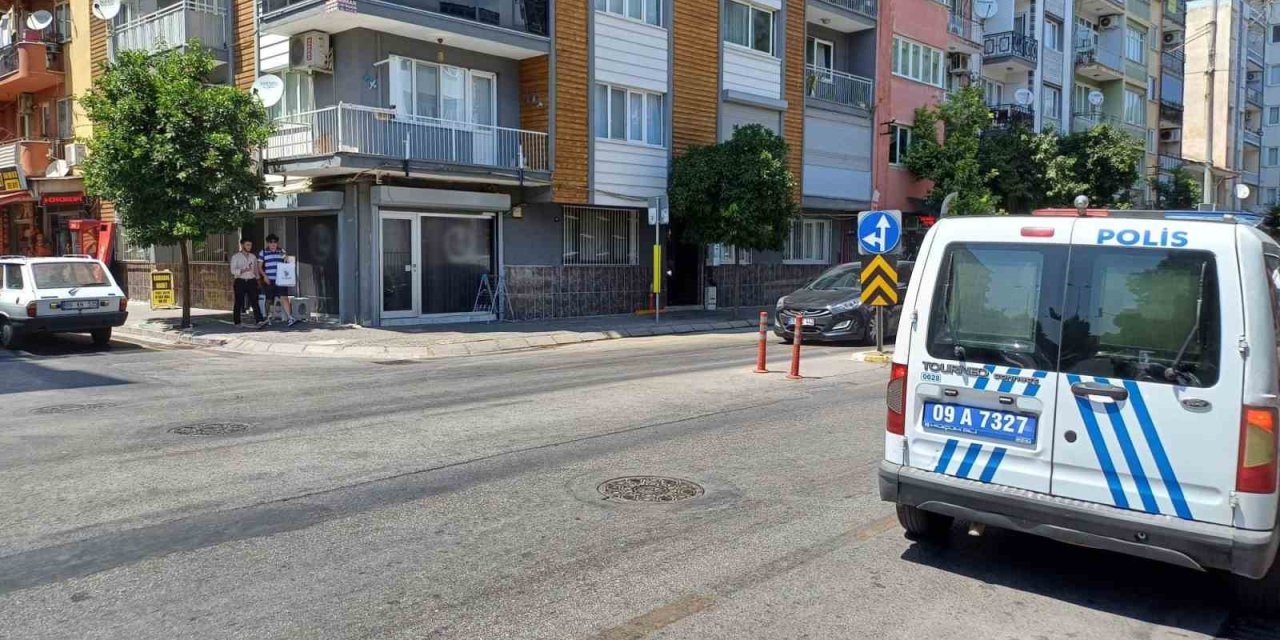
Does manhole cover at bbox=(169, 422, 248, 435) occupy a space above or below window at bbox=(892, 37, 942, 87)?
below

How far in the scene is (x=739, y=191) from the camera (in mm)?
22516

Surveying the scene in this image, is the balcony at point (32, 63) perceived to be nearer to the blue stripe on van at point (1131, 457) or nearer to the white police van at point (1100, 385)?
the white police van at point (1100, 385)

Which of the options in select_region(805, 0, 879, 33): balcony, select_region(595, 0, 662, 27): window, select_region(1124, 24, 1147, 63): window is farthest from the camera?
select_region(1124, 24, 1147, 63): window

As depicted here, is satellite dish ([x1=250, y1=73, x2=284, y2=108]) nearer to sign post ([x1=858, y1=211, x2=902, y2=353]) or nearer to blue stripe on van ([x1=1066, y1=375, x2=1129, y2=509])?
sign post ([x1=858, y1=211, x2=902, y2=353])

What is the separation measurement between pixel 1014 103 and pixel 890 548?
37025 mm

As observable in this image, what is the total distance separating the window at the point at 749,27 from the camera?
26406 millimetres

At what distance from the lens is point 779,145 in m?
23.3

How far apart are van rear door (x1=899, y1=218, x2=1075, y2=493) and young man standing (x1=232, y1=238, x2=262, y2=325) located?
17.0m

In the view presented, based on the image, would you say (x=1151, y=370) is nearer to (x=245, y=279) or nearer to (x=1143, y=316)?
(x=1143, y=316)

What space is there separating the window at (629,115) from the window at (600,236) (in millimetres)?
1888

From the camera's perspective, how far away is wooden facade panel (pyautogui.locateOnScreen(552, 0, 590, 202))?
854 inches

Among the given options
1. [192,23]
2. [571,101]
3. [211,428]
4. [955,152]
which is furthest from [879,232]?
[955,152]

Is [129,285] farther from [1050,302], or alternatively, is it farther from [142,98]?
[1050,302]

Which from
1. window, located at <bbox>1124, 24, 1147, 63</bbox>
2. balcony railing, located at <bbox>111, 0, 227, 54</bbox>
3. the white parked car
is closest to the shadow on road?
the white parked car
